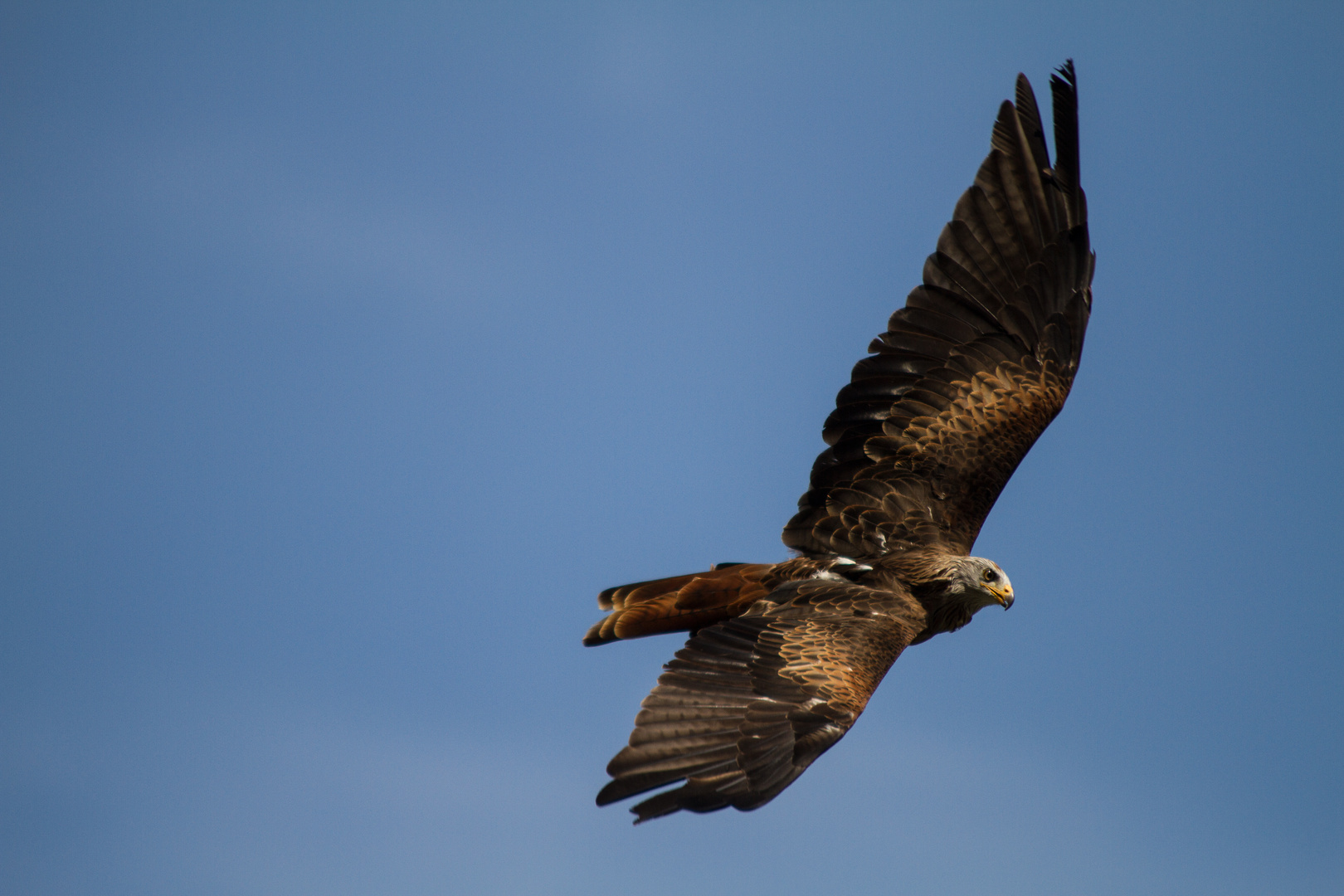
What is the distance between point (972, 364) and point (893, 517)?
1835 millimetres

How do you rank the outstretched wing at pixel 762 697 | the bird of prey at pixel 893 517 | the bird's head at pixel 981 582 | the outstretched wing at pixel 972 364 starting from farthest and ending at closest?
the outstretched wing at pixel 972 364 → the bird's head at pixel 981 582 → the bird of prey at pixel 893 517 → the outstretched wing at pixel 762 697

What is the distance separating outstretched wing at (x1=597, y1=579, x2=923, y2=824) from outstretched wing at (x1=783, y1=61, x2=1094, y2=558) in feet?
3.54

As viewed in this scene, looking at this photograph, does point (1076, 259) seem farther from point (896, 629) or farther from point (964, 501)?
point (896, 629)

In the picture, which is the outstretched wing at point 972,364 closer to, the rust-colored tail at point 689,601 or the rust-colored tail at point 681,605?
the rust-colored tail at point 689,601

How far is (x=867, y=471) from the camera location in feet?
39.1

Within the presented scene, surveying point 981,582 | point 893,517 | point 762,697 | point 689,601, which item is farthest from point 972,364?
point 762,697

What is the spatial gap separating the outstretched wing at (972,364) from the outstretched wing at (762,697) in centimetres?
108

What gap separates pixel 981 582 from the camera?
11.0 metres

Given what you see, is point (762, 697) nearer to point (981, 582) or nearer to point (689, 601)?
point (689, 601)

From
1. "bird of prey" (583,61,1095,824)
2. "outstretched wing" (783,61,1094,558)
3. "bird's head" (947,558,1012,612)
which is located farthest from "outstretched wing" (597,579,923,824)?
"outstretched wing" (783,61,1094,558)

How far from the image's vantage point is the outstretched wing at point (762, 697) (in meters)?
9.19

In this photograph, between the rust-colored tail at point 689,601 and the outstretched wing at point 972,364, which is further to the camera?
the outstretched wing at point 972,364

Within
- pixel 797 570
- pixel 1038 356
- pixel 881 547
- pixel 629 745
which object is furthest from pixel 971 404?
pixel 629 745

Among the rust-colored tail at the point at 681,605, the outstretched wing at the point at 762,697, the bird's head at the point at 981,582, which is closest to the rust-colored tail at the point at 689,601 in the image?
the rust-colored tail at the point at 681,605
